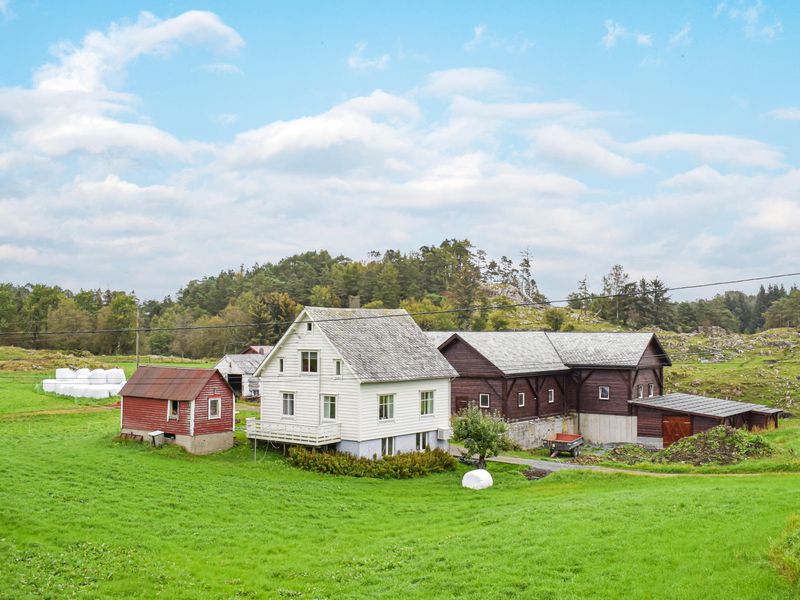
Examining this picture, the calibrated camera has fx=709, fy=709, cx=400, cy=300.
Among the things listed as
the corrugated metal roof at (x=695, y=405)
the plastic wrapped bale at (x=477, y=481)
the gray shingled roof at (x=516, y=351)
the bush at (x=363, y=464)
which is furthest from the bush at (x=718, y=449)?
the bush at (x=363, y=464)

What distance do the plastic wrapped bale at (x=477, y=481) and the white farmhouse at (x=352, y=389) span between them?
652 centimetres

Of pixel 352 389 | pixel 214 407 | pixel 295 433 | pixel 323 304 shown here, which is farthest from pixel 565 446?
pixel 323 304

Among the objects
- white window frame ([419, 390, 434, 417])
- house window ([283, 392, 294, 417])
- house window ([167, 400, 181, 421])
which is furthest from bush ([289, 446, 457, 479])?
house window ([167, 400, 181, 421])

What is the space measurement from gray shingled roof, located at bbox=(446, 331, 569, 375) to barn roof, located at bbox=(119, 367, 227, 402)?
68.7ft

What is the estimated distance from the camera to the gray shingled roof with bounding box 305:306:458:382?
3972 centimetres

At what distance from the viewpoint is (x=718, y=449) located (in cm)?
3975

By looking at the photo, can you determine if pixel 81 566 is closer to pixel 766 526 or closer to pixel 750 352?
pixel 766 526

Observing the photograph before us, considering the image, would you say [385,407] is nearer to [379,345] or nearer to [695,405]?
[379,345]

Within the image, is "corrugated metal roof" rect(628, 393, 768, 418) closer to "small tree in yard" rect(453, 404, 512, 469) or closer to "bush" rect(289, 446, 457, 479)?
"small tree in yard" rect(453, 404, 512, 469)

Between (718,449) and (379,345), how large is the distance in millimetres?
20073

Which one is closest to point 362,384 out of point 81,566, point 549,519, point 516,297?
point 549,519

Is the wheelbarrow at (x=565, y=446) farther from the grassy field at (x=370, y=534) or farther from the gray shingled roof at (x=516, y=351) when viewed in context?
the grassy field at (x=370, y=534)

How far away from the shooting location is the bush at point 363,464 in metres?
36.3

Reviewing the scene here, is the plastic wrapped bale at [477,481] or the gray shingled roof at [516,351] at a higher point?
the gray shingled roof at [516,351]
